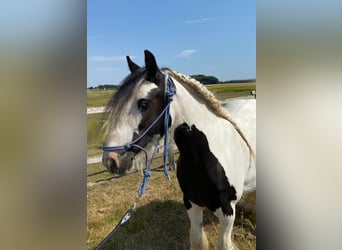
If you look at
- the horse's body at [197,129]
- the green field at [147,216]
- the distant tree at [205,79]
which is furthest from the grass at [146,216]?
the distant tree at [205,79]

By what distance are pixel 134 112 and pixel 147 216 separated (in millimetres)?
849

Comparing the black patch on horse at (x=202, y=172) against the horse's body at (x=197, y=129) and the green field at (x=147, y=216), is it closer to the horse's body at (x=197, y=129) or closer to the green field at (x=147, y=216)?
the horse's body at (x=197, y=129)

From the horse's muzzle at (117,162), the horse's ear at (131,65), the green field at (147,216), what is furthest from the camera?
the green field at (147,216)

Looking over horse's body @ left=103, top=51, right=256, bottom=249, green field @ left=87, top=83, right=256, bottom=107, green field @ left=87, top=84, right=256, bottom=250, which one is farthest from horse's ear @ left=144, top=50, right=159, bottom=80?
green field @ left=87, top=84, right=256, bottom=250

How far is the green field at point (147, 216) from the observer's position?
5.04 ft

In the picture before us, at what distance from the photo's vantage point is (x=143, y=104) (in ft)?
3.72

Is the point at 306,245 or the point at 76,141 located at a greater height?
the point at 76,141

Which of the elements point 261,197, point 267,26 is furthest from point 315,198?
point 267,26

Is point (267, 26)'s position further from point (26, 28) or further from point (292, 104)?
point (26, 28)

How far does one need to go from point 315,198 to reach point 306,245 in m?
0.16

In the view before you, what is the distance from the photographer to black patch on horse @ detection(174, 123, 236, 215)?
4.17ft

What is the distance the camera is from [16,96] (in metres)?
0.90

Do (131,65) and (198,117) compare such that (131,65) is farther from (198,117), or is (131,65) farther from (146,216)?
(146,216)

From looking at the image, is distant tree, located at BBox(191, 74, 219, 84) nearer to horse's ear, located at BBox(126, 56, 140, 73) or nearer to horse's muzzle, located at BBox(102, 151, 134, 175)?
horse's ear, located at BBox(126, 56, 140, 73)
